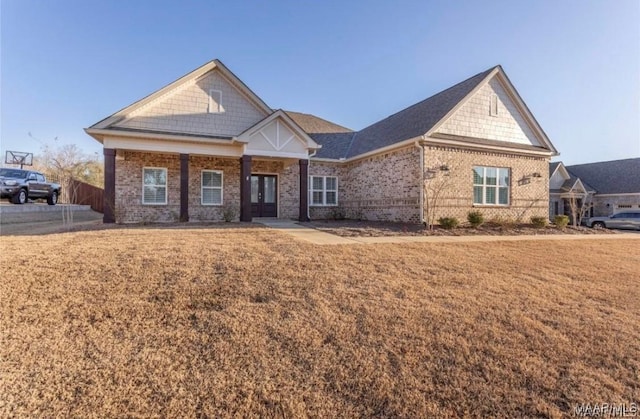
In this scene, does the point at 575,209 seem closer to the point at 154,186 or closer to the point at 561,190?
the point at 561,190

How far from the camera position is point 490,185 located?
46.8 feet

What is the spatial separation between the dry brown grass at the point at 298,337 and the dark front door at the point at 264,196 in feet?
30.4

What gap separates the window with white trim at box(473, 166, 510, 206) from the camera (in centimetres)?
1400

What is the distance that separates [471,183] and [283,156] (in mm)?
8496

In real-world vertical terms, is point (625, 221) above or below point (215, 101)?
below

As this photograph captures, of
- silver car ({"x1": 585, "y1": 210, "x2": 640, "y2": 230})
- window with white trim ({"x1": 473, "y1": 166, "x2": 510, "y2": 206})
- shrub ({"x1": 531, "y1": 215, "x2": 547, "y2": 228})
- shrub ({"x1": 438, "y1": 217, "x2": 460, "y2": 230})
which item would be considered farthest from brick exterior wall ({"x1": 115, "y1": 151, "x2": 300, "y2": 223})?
silver car ({"x1": 585, "y1": 210, "x2": 640, "y2": 230})

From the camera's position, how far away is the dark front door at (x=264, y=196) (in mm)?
15336

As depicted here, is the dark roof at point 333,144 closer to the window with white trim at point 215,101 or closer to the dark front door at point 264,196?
the dark front door at point 264,196

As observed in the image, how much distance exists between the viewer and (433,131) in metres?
13.0

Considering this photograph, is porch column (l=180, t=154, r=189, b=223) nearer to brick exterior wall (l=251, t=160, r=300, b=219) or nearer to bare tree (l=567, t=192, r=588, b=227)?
brick exterior wall (l=251, t=160, r=300, b=219)

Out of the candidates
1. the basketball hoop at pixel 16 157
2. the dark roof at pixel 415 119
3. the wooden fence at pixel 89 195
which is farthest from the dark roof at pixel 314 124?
the basketball hoop at pixel 16 157

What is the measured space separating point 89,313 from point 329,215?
1386 cm

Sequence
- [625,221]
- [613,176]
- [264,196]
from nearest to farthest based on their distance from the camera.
Answer: [264,196]
[625,221]
[613,176]

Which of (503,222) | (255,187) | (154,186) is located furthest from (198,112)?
(503,222)
